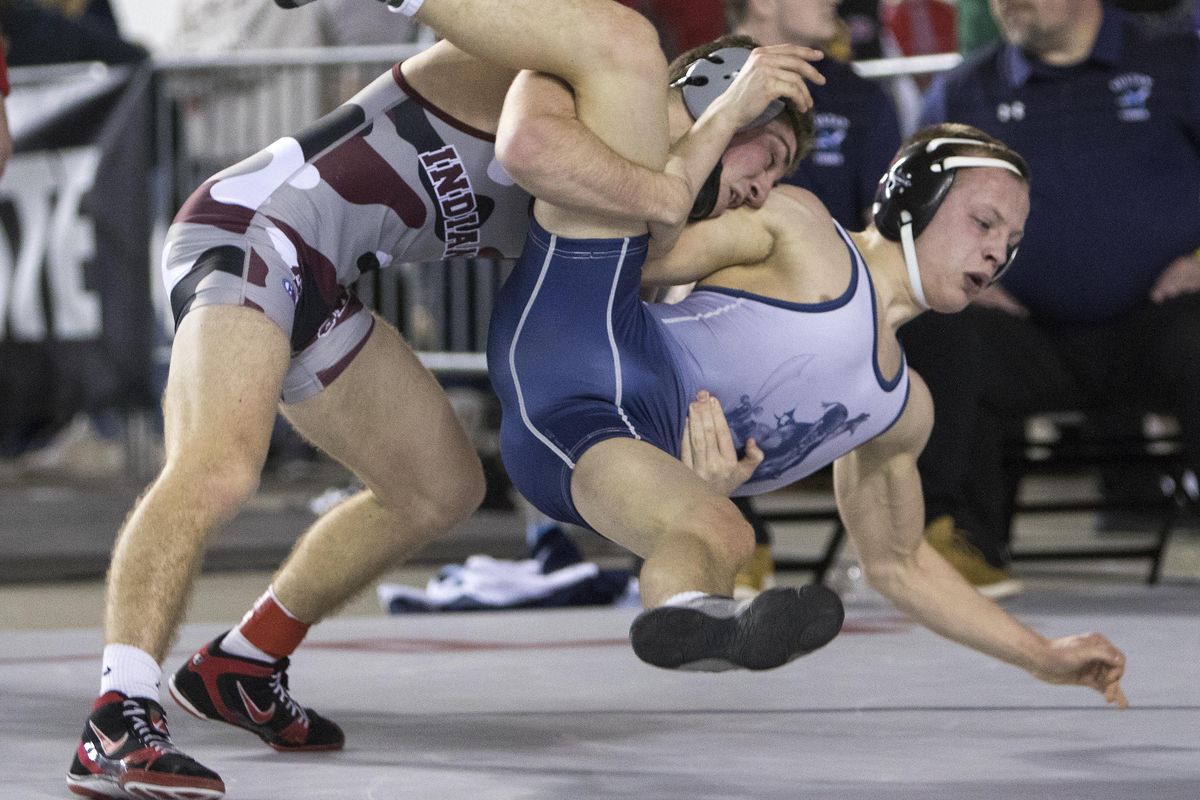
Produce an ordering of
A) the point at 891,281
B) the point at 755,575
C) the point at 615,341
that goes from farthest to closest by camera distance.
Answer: the point at 755,575, the point at 891,281, the point at 615,341

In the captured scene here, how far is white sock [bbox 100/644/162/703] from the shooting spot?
2.46m

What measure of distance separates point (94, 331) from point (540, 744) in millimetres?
4631

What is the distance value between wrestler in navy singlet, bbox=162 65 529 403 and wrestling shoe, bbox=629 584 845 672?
2.67 ft

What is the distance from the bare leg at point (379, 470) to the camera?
301 cm

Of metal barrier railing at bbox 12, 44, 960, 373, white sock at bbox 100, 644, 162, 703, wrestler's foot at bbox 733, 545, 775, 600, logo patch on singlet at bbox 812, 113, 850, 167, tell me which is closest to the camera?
white sock at bbox 100, 644, 162, 703

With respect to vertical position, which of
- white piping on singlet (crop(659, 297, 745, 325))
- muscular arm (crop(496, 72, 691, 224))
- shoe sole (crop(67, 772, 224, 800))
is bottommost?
shoe sole (crop(67, 772, 224, 800))

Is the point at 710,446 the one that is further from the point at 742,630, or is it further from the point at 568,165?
the point at 742,630

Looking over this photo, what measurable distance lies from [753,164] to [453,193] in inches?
18.1

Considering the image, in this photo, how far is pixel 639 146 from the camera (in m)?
2.59

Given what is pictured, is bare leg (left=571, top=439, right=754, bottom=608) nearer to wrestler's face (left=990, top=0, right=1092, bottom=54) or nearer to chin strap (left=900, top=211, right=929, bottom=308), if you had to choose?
chin strap (left=900, top=211, right=929, bottom=308)

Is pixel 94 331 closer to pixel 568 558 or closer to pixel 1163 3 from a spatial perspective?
pixel 568 558

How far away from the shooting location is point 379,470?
120 inches

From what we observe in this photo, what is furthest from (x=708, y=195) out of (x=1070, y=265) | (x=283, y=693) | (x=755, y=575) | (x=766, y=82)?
(x=1070, y=265)

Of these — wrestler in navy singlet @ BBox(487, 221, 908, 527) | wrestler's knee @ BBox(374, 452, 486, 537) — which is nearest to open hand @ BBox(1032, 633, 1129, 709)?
wrestler in navy singlet @ BBox(487, 221, 908, 527)
